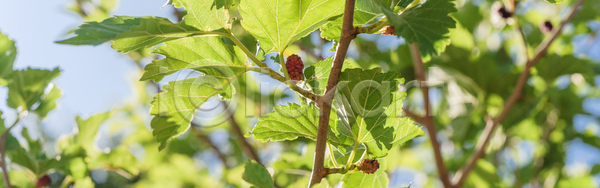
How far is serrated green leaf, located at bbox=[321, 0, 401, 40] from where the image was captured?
16.8 inches

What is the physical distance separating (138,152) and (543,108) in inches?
61.5

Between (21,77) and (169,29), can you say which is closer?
(169,29)

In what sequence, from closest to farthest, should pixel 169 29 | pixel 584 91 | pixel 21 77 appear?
pixel 169 29 → pixel 21 77 → pixel 584 91

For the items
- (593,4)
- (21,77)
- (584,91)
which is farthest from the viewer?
(584,91)

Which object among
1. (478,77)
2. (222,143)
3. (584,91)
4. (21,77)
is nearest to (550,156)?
(584,91)

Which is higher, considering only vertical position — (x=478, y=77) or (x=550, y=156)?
(x=478, y=77)

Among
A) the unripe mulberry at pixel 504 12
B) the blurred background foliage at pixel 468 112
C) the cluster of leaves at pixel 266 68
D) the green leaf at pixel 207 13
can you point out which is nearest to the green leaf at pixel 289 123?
the cluster of leaves at pixel 266 68

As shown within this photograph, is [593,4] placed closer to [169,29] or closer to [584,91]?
[584,91]

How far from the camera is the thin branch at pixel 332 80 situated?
388mm

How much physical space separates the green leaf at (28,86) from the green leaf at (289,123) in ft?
1.92

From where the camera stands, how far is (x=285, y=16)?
42 centimetres

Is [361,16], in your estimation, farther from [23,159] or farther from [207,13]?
[23,159]

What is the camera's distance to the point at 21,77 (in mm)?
832

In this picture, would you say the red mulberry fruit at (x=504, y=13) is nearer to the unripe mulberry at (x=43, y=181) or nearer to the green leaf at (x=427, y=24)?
the green leaf at (x=427, y=24)
